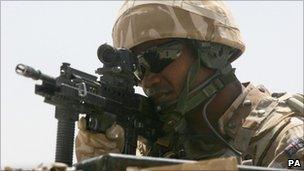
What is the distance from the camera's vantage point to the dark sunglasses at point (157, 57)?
524cm

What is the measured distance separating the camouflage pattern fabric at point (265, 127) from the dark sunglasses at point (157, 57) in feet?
2.18

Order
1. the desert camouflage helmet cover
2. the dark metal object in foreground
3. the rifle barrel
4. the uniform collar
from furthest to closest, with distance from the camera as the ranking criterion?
1. the desert camouflage helmet cover
2. the uniform collar
3. the rifle barrel
4. the dark metal object in foreground

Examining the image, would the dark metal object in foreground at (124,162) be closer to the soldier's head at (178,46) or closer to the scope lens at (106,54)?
the scope lens at (106,54)

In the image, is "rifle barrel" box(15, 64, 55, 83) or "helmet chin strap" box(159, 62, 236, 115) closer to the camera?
"rifle barrel" box(15, 64, 55, 83)

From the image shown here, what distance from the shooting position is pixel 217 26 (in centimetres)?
545

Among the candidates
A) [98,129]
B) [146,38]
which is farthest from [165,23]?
[98,129]

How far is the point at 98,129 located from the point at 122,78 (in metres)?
0.52

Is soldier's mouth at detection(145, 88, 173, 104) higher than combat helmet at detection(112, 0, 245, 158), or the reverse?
combat helmet at detection(112, 0, 245, 158)

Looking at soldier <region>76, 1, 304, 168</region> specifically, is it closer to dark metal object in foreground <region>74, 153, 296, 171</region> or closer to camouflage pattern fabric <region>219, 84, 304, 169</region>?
camouflage pattern fabric <region>219, 84, 304, 169</region>

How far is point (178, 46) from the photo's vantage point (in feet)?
17.4

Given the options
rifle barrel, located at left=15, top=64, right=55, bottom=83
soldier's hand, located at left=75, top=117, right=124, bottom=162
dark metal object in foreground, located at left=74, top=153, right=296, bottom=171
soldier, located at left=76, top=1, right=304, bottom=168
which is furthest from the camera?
soldier, located at left=76, top=1, right=304, bottom=168

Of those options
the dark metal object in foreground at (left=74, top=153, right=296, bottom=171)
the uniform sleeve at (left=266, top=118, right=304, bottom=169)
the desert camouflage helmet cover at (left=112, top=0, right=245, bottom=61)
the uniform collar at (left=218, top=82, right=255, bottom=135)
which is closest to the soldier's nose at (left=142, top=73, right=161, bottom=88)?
the desert camouflage helmet cover at (left=112, top=0, right=245, bottom=61)

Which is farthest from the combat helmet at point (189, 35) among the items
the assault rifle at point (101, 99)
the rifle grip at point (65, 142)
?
the rifle grip at point (65, 142)

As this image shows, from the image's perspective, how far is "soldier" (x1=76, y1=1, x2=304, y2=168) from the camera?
16.5ft
